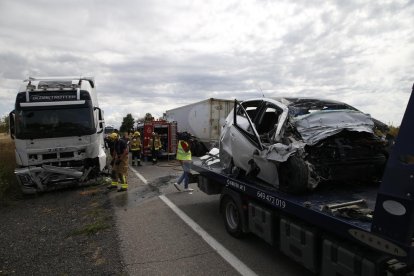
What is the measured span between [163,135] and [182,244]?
1415 centimetres

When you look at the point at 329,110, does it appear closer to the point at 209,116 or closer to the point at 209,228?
the point at 209,228

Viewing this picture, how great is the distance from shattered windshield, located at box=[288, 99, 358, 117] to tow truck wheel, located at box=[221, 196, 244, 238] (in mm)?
1856

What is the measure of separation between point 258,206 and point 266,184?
477mm

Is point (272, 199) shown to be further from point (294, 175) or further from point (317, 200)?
point (317, 200)

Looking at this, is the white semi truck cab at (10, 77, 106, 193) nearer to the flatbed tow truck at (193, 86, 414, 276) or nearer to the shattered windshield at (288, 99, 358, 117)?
the flatbed tow truck at (193, 86, 414, 276)

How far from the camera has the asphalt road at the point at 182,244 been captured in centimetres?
470

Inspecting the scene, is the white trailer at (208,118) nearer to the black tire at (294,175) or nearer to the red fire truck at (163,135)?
the red fire truck at (163,135)

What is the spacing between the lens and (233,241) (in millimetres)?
5715

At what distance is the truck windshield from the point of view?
1001 cm

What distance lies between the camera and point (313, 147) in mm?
4688

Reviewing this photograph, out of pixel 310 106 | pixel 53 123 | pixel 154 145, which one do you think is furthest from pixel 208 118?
pixel 310 106

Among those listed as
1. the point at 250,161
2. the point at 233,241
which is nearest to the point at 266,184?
the point at 250,161

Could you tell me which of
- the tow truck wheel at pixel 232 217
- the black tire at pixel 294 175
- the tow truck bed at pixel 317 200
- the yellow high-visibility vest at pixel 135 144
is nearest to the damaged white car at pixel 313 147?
the black tire at pixel 294 175

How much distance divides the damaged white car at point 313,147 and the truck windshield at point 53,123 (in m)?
6.28
